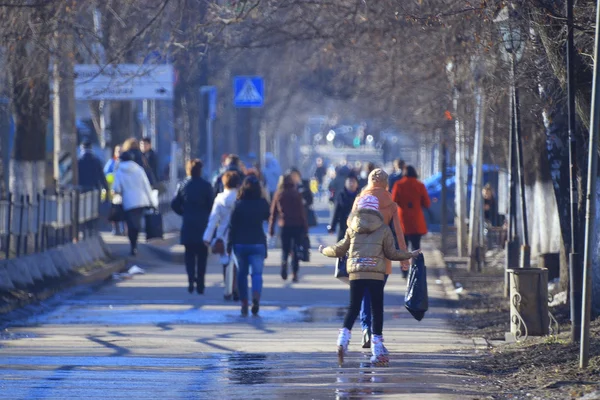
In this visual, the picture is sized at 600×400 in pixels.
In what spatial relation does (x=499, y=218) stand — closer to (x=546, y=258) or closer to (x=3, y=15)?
(x=546, y=258)

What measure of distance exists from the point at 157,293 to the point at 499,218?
36.0 feet

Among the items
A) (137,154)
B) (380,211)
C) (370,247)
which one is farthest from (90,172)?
Result: (370,247)

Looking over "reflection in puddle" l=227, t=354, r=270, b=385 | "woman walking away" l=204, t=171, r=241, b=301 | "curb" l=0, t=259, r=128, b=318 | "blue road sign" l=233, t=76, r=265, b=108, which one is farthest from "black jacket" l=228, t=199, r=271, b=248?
"blue road sign" l=233, t=76, r=265, b=108

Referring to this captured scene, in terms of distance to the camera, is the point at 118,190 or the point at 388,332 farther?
the point at 118,190

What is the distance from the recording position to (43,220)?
17438 mm

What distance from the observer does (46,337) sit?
12.2 m

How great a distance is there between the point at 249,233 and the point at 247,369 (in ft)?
13.8

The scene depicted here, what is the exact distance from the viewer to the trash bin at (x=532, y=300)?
452 inches

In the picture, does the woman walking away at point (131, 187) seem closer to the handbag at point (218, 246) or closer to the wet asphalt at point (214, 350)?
the wet asphalt at point (214, 350)

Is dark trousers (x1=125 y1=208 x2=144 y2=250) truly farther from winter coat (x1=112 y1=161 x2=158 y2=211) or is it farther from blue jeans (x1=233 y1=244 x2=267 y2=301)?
blue jeans (x1=233 y1=244 x2=267 y2=301)

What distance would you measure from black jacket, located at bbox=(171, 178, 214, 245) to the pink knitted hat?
18.9ft

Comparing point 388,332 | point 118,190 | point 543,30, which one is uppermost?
point 543,30

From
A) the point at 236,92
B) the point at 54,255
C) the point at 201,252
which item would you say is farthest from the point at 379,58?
the point at 236,92

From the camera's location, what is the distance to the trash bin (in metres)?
11.5
